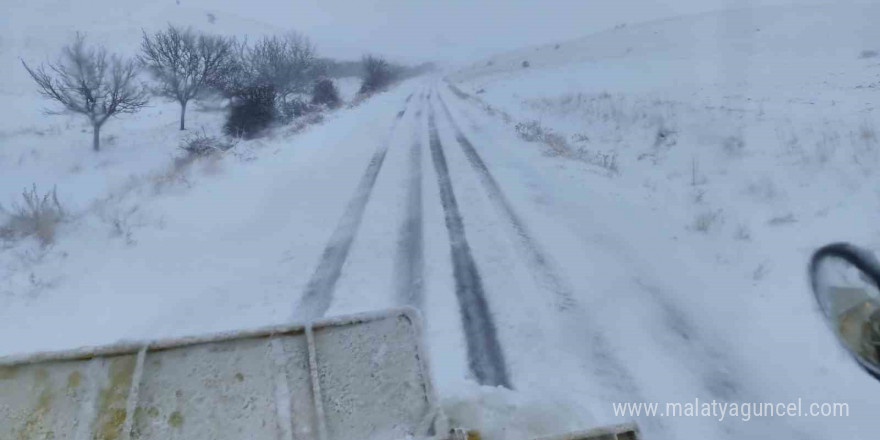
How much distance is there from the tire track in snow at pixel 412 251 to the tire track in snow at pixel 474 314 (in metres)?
0.50

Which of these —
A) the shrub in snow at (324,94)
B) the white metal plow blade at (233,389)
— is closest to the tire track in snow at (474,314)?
the white metal plow blade at (233,389)

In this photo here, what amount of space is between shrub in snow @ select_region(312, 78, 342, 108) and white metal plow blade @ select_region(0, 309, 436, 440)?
124ft

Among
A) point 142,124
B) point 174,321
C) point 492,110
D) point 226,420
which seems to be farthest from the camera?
point 142,124

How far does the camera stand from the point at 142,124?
1401 inches

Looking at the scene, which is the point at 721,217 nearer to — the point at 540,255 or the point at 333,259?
the point at 540,255

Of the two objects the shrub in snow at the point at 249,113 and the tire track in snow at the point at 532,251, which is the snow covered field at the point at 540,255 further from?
the shrub in snow at the point at 249,113

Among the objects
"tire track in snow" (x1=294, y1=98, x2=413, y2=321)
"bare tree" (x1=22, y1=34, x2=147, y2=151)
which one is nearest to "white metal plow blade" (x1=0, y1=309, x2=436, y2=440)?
"tire track in snow" (x1=294, y1=98, x2=413, y2=321)

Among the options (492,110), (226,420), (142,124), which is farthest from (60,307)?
(142,124)

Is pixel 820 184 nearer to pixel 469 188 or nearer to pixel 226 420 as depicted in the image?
pixel 469 188

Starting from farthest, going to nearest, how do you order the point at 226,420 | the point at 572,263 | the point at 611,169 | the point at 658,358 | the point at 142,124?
the point at 142,124 → the point at 611,169 → the point at 572,263 → the point at 658,358 → the point at 226,420

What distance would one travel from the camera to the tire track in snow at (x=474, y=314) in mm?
5664

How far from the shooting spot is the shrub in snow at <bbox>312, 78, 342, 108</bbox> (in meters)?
41.3

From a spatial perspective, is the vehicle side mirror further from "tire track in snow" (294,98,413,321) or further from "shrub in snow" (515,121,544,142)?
"shrub in snow" (515,121,544,142)

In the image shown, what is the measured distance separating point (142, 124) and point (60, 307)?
105 ft
